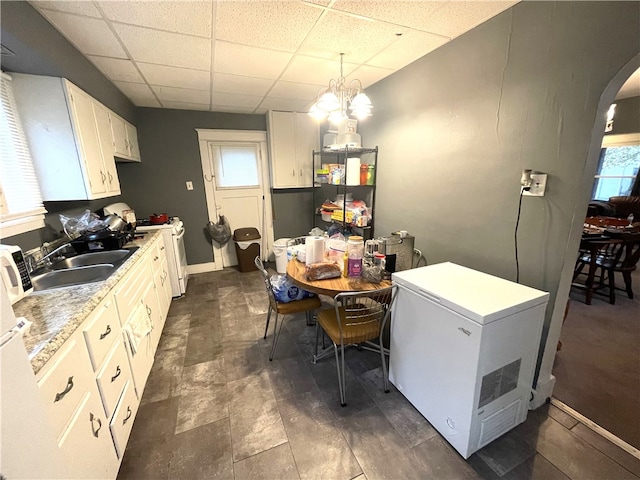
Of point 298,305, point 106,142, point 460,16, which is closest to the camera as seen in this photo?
point 460,16

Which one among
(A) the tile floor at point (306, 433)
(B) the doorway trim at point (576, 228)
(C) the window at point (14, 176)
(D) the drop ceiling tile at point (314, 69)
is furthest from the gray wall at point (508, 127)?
(C) the window at point (14, 176)

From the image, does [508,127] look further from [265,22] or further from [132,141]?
[132,141]

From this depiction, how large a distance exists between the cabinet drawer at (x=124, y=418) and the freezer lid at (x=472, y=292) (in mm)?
1671

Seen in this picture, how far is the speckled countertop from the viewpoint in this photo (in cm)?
88

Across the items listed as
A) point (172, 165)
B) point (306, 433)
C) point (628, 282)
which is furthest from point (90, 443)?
point (628, 282)

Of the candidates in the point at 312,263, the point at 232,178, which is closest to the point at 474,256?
the point at 312,263

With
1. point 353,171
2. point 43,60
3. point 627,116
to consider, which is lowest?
point 353,171

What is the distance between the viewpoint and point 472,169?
73.9 inches

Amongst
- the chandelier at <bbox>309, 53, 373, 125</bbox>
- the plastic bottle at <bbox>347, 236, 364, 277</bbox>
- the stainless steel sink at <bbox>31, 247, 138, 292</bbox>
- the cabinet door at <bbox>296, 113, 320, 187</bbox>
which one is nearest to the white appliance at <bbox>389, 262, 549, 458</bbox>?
the plastic bottle at <bbox>347, 236, 364, 277</bbox>

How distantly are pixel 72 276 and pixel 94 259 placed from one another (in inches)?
13.2

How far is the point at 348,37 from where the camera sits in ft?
6.02

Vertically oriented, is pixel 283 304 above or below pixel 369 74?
below

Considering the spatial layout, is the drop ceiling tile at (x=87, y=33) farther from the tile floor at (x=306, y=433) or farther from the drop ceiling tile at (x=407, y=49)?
the tile floor at (x=306, y=433)

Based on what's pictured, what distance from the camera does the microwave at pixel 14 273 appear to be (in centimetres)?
114
